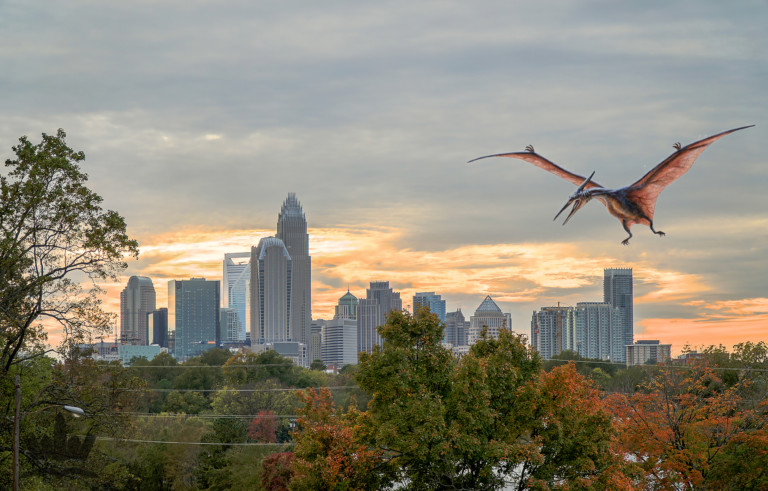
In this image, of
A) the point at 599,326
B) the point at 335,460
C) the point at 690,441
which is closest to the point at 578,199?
the point at 690,441

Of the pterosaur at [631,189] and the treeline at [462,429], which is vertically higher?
the pterosaur at [631,189]

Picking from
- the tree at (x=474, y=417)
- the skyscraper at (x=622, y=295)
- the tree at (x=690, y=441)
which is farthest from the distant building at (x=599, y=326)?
the tree at (x=474, y=417)

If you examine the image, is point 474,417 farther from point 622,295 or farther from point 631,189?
point 622,295

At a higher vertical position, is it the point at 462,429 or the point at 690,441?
the point at 462,429

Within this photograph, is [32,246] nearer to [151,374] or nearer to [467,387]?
[467,387]

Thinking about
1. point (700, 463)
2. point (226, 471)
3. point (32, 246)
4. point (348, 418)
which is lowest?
point (226, 471)

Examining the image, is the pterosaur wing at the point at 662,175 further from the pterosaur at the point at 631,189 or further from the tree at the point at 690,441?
the tree at the point at 690,441

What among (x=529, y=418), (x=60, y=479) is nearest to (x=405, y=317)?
(x=529, y=418)
